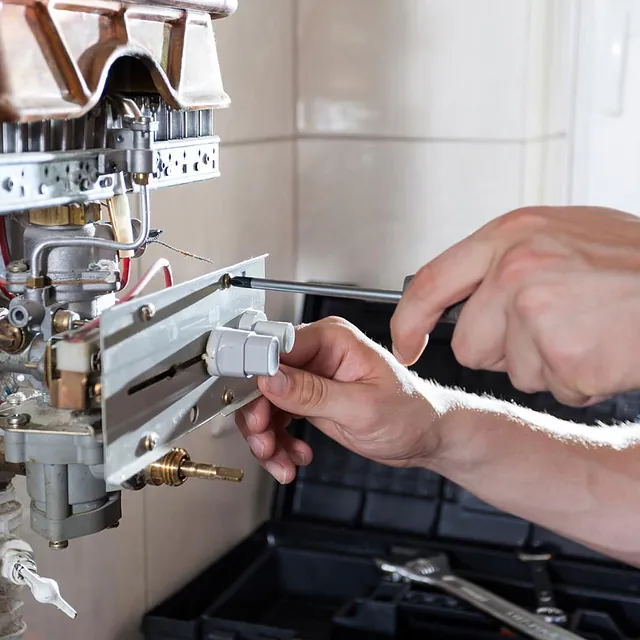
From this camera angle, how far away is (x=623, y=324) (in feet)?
1.51

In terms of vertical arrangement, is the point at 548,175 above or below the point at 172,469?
above

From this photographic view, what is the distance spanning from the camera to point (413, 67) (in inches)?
46.3

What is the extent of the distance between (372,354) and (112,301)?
0.74 feet

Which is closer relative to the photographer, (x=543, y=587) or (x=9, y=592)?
(x=9, y=592)

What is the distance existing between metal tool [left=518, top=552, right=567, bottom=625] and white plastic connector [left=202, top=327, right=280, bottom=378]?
0.57 m

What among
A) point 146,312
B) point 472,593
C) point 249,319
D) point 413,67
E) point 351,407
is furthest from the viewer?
point 413,67

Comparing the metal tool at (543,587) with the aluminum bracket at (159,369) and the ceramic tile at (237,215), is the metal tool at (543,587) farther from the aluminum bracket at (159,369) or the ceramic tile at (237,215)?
the aluminum bracket at (159,369)

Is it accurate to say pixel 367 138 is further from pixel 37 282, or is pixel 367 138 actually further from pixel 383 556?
pixel 37 282

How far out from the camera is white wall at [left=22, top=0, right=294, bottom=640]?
0.86 meters

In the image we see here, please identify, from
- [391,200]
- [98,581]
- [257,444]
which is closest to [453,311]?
[257,444]

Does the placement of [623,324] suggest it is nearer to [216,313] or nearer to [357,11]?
[216,313]

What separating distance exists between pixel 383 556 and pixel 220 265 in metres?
0.36

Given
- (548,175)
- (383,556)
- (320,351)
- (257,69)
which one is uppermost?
(257,69)

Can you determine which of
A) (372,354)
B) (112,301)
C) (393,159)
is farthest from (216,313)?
(393,159)
